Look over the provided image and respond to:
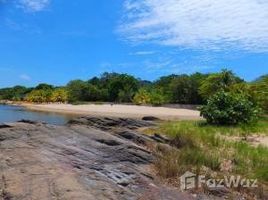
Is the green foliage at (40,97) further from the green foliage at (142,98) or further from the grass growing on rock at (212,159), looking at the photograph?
the grass growing on rock at (212,159)

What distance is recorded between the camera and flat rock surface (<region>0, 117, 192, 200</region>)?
27.2ft

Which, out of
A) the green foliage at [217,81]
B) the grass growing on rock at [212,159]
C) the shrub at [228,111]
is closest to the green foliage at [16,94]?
the green foliage at [217,81]

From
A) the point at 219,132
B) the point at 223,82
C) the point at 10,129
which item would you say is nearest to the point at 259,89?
the point at 223,82

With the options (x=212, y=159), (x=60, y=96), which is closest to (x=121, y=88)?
(x=60, y=96)

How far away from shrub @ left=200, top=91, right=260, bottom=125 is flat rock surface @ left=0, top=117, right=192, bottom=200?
→ 545 inches

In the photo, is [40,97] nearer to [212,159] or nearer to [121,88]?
[121,88]

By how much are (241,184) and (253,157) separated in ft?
11.9

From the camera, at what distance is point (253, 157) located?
Answer: 14.4 m

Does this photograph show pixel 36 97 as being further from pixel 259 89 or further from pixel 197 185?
pixel 197 185

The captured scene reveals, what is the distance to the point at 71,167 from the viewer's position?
9773 mm

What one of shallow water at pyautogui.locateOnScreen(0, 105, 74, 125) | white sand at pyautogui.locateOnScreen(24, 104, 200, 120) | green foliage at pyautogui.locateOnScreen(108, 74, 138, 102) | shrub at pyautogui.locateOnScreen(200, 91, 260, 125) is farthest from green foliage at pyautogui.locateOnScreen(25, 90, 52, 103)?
shrub at pyautogui.locateOnScreen(200, 91, 260, 125)

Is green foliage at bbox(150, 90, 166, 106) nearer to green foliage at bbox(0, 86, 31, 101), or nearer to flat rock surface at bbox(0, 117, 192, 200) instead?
green foliage at bbox(0, 86, 31, 101)

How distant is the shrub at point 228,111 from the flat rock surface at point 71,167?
45.4 feet

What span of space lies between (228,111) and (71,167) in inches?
727
